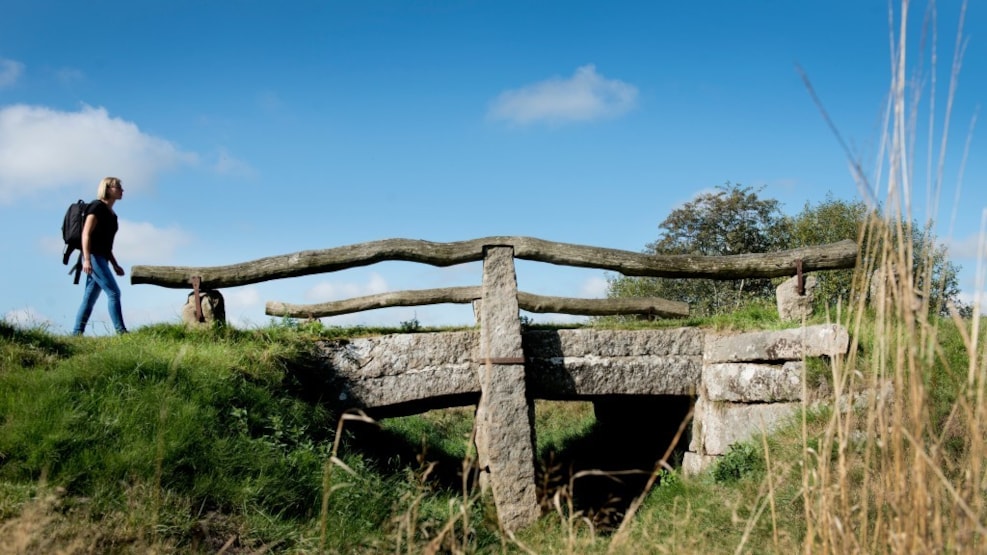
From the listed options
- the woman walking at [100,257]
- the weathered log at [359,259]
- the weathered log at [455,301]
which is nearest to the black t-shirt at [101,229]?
the woman walking at [100,257]

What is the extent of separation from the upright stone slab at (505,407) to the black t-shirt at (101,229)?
4.11m

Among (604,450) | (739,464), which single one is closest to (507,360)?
(739,464)

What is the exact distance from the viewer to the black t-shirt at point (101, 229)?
835cm

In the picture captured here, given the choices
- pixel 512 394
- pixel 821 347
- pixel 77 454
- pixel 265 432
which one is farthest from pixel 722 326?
pixel 77 454

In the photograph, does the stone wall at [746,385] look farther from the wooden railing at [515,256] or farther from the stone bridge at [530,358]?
the wooden railing at [515,256]

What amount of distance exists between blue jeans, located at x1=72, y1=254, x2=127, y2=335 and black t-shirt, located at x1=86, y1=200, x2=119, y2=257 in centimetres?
9

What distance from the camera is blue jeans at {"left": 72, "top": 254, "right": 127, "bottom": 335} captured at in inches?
326

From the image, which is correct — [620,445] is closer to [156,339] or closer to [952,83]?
[156,339]

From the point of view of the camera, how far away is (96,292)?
8.48 m

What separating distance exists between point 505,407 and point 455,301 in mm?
2421

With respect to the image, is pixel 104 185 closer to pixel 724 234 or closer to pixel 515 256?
pixel 515 256

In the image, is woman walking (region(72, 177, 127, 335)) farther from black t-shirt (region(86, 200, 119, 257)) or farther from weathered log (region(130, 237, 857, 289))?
weathered log (region(130, 237, 857, 289))

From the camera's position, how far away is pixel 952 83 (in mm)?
3098

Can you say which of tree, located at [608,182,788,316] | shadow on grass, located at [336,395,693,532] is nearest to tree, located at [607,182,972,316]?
tree, located at [608,182,788,316]
